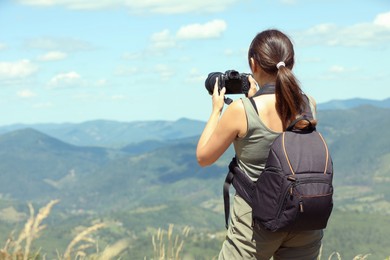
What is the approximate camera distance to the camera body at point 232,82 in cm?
435

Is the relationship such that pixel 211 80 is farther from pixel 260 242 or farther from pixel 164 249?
pixel 164 249

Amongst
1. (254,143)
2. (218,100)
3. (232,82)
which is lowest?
(254,143)

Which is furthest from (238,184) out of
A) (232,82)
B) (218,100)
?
(232,82)

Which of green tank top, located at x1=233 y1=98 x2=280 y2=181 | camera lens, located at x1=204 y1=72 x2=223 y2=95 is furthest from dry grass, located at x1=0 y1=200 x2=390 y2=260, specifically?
camera lens, located at x1=204 y1=72 x2=223 y2=95

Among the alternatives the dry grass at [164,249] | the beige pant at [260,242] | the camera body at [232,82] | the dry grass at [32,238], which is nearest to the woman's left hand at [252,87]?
the camera body at [232,82]

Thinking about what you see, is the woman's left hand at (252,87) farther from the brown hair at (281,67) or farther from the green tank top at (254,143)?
the green tank top at (254,143)

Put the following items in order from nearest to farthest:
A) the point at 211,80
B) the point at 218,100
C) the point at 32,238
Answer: the point at 32,238 < the point at 218,100 < the point at 211,80

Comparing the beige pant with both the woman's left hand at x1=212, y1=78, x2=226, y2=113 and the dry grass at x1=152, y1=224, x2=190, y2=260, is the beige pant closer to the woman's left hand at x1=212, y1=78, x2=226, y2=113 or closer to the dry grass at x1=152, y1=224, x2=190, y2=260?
the woman's left hand at x1=212, y1=78, x2=226, y2=113

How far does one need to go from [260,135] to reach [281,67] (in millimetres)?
493

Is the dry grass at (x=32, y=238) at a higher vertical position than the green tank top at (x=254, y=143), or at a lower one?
lower

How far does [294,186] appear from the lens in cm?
370

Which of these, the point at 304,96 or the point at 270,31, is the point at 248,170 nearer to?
the point at 304,96

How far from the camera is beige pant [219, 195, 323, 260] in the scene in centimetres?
386

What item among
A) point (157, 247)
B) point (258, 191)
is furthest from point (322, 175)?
point (157, 247)
